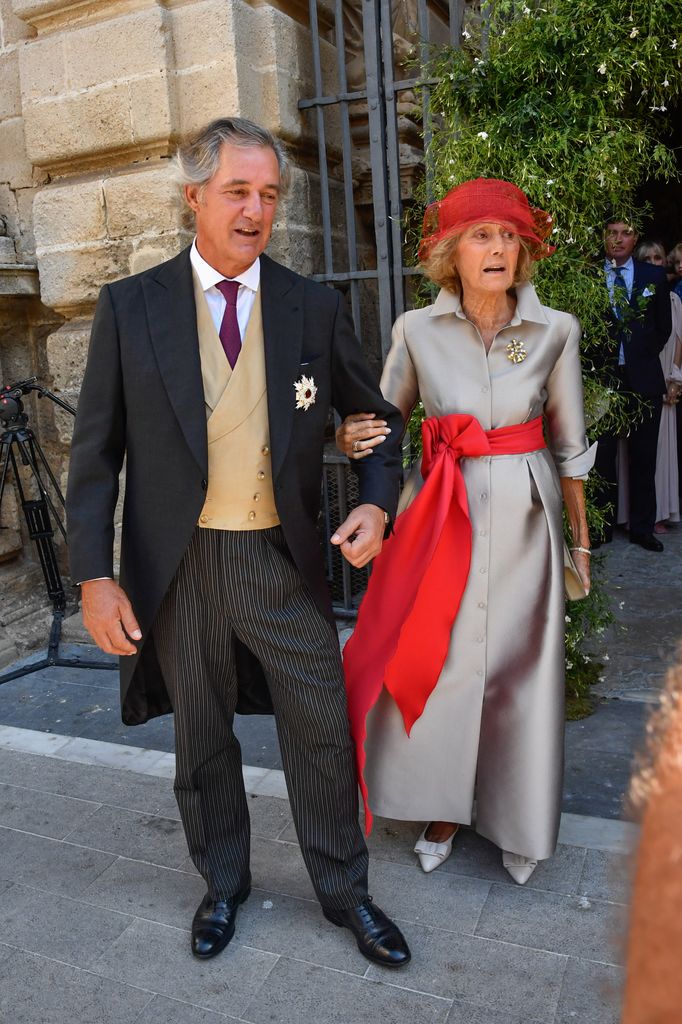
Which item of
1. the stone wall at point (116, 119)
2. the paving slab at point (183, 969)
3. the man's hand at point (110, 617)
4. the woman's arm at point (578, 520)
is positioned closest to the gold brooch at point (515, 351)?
the woman's arm at point (578, 520)

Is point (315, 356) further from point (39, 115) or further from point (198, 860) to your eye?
point (39, 115)

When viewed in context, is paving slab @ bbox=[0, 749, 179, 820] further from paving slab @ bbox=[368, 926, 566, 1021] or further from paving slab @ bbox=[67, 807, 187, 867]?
paving slab @ bbox=[368, 926, 566, 1021]

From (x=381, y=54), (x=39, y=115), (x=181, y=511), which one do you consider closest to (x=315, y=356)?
(x=181, y=511)

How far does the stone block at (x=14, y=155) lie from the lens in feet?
16.1

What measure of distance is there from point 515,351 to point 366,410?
20.2 inches

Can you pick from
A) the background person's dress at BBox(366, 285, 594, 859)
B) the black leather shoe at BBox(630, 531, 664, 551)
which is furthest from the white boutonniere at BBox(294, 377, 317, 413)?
the black leather shoe at BBox(630, 531, 664, 551)

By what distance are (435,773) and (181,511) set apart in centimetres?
113

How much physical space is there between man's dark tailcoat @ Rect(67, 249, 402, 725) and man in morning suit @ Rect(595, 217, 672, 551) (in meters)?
3.26

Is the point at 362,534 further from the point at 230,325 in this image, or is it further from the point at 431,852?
the point at 431,852

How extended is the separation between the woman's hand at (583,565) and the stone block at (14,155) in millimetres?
3588

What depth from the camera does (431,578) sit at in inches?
106

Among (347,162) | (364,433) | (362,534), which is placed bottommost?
(362,534)

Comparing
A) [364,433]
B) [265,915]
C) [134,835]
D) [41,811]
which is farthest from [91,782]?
[364,433]

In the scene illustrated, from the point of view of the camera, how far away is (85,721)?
4.07 meters
